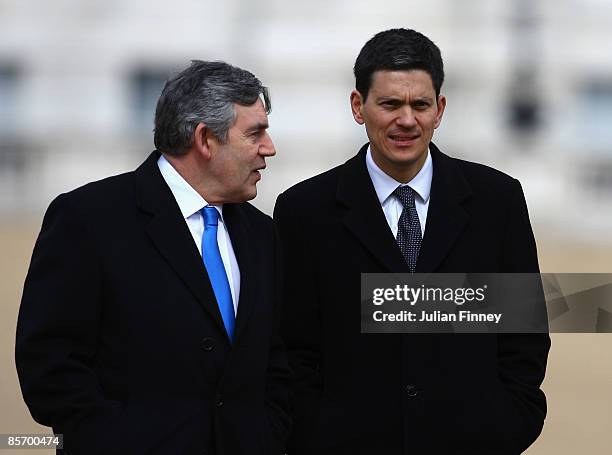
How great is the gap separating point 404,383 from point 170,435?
0.63 metres

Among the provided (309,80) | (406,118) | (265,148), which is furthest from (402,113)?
(309,80)

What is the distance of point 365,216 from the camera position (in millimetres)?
3523

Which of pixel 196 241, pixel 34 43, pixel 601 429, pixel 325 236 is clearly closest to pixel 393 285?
pixel 325 236

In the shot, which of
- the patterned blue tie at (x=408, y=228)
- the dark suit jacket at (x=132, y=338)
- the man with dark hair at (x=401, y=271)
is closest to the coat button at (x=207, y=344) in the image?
the dark suit jacket at (x=132, y=338)

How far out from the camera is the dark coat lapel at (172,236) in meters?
3.16

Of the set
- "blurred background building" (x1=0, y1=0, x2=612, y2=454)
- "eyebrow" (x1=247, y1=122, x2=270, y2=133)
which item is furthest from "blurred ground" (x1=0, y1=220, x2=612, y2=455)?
"blurred background building" (x1=0, y1=0, x2=612, y2=454)

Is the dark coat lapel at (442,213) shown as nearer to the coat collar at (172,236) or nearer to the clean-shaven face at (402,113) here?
the clean-shaven face at (402,113)

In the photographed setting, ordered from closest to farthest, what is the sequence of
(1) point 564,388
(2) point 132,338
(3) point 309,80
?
1. (2) point 132,338
2. (1) point 564,388
3. (3) point 309,80

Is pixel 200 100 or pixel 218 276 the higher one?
pixel 200 100

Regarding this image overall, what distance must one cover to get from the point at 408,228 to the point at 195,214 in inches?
22.5

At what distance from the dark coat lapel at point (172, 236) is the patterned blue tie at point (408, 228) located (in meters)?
0.57

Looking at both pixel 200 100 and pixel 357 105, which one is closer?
pixel 200 100

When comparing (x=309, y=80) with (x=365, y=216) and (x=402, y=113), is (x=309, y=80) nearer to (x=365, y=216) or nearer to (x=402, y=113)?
(x=365, y=216)

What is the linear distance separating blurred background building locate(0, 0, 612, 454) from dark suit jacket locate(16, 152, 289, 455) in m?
13.1
